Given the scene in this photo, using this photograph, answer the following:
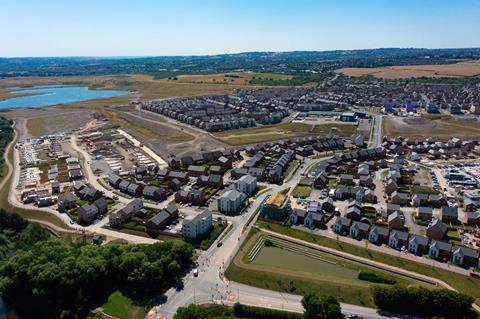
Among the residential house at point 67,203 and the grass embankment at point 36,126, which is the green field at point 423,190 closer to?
the residential house at point 67,203

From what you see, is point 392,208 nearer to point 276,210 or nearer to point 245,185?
point 276,210

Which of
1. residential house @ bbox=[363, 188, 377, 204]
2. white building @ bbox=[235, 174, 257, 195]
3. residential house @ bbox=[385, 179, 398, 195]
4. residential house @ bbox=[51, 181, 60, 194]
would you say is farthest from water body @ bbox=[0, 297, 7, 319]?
residential house @ bbox=[385, 179, 398, 195]

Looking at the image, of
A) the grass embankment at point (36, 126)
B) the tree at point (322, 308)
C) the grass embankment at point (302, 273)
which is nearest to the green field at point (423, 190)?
the grass embankment at point (302, 273)

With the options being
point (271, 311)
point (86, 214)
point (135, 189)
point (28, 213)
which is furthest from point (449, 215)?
point (28, 213)

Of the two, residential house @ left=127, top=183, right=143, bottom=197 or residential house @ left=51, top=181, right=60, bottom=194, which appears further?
residential house @ left=51, top=181, right=60, bottom=194

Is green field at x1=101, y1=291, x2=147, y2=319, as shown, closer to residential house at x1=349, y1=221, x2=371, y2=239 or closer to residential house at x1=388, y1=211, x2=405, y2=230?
residential house at x1=349, y1=221, x2=371, y2=239

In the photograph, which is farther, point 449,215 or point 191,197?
point 191,197

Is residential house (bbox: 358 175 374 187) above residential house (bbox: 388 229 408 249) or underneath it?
above
